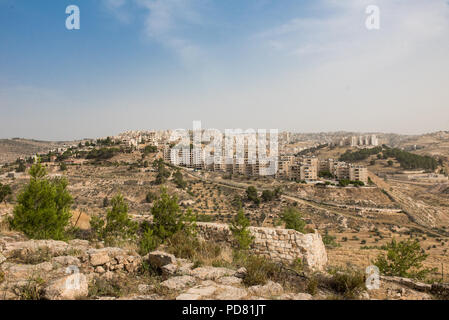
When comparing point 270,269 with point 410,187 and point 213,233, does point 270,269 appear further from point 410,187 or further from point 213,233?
point 410,187

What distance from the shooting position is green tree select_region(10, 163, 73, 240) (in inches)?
287

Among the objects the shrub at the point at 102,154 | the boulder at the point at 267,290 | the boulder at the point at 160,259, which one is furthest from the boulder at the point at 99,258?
the shrub at the point at 102,154

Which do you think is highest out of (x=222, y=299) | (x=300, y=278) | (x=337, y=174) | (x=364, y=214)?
(x=222, y=299)

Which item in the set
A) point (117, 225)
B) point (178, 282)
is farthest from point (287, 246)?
point (117, 225)

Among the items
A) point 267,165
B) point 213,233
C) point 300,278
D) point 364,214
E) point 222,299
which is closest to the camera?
point 222,299

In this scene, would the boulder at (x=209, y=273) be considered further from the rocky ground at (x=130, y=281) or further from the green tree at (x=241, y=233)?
the green tree at (x=241, y=233)

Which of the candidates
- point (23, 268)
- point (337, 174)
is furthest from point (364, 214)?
point (23, 268)

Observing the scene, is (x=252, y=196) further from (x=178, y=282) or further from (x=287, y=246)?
(x=178, y=282)

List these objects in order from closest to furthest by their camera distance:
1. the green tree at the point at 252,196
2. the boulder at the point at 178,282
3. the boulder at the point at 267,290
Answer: the boulder at the point at 267,290 < the boulder at the point at 178,282 < the green tree at the point at 252,196

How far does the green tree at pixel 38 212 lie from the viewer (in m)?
7.30

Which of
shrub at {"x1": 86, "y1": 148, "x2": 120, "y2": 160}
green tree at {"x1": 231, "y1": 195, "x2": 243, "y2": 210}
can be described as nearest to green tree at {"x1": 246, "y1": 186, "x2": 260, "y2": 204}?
green tree at {"x1": 231, "y1": 195, "x2": 243, "y2": 210}

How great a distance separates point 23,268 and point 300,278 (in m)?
4.42

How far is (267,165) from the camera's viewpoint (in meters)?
82.2

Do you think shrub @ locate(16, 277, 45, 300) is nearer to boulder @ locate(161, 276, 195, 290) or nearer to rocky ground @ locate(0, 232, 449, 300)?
rocky ground @ locate(0, 232, 449, 300)
